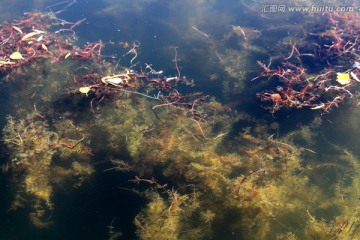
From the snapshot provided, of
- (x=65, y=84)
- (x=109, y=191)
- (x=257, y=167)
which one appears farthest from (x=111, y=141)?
(x=257, y=167)

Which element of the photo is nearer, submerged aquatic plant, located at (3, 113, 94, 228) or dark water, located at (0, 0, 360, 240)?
dark water, located at (0, 0, 360, 240)

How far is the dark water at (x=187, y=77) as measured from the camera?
2.87 metres

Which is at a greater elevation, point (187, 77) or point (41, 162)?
point (187, 77)

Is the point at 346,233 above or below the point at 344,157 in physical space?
below

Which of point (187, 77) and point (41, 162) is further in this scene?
point (187, 77)

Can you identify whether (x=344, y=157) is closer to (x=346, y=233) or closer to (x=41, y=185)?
(x=346, y=233)

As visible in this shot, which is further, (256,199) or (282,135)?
(282,135)

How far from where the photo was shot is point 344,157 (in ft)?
10.9

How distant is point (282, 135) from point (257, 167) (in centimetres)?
54

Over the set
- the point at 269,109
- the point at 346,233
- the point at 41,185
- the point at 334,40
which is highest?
the point at 334,40

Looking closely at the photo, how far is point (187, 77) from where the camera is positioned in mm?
4281

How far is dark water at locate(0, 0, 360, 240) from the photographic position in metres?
2.87

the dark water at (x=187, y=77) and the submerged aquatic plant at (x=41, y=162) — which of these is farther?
the submerged aquatic plant at (x=41, y=162)

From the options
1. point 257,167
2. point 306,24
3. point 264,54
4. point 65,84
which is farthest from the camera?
point 306,24
